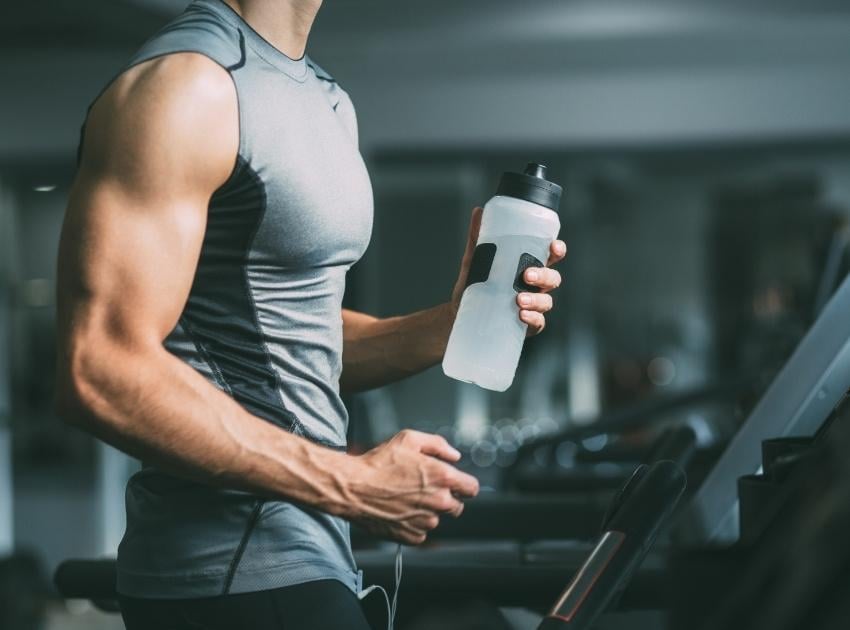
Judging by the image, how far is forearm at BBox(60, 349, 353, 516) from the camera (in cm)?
84

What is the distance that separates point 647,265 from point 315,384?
19.9ft

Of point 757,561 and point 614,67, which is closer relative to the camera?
point 757,561

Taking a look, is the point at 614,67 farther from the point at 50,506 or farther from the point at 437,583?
the point at 437,583

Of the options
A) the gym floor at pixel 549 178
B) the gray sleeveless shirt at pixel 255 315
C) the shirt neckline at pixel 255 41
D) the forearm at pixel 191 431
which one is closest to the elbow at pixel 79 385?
the forearm at pixel 191 431

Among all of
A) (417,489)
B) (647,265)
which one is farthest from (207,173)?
(647,265)

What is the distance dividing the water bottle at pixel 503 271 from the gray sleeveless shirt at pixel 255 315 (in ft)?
0.44

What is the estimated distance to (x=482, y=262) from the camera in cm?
104

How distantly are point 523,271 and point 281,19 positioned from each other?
326mm

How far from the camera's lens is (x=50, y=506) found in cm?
543

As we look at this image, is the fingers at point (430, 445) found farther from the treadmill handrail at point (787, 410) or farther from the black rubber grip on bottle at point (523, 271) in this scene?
the treadmill handrail at point (787, 410)

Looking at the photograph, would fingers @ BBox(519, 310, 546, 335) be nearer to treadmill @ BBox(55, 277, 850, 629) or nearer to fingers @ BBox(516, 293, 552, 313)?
fingers @ BBox(516, 293, 552, 313)

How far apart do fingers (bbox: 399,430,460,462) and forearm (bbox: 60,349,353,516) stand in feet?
0.18

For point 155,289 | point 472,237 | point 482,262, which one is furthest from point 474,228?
point 155,289

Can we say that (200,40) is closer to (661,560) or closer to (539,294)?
(539,294)
